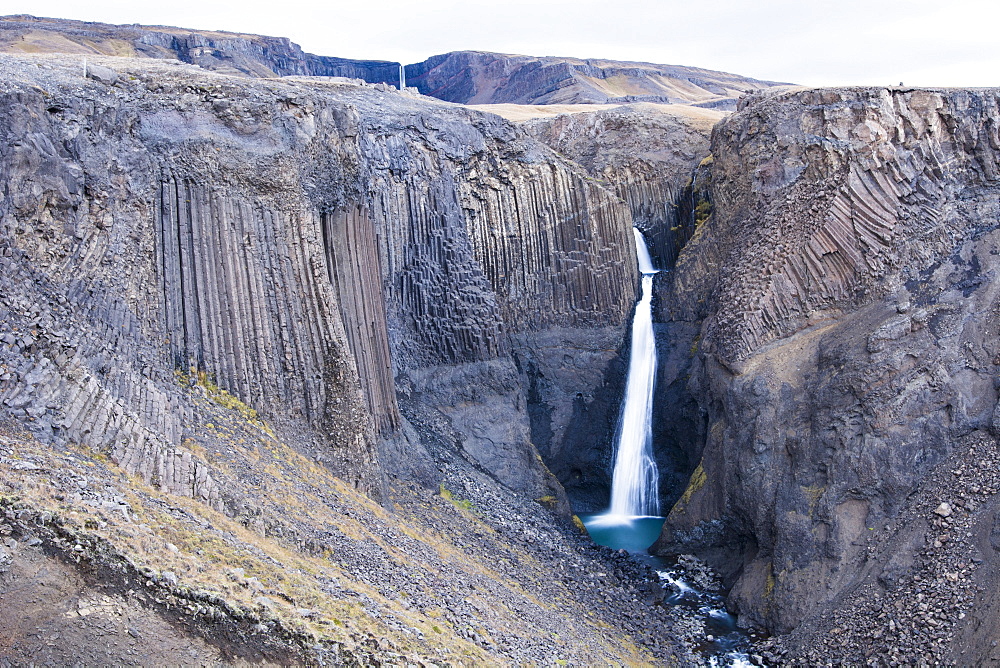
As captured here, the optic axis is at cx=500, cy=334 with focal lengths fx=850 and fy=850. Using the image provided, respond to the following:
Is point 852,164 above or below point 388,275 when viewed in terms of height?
above

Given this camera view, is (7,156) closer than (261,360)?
Yes

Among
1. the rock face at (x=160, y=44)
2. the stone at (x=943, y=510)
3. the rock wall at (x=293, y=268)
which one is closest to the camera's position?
the rock wall at (x=293, y=268)

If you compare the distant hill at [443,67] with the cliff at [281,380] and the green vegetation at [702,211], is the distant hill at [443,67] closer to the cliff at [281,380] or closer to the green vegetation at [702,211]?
the green vegetation at [702,211]

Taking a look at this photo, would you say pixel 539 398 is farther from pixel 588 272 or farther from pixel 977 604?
pixel 977 604

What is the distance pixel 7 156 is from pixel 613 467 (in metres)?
19.0

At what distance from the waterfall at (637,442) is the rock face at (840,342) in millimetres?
1901

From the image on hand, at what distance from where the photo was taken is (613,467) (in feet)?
88.8

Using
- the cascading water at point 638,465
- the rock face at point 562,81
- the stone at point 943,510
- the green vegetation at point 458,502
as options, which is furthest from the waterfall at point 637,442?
the rock face at point 562,81

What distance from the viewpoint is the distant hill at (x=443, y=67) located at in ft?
193

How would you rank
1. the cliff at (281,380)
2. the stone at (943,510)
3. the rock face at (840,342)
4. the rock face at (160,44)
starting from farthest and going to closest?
the rock face at (160,44), the rock face at (840,342), the stone at (943,510), the cliff at (281,380)

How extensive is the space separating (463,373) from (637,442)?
620 centimetres

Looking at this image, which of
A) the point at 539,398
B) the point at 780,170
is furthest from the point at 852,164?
the point at 539,398

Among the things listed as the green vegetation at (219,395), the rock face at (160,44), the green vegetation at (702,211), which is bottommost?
the green vegetation at (219,395)

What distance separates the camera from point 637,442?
26.9 meters
